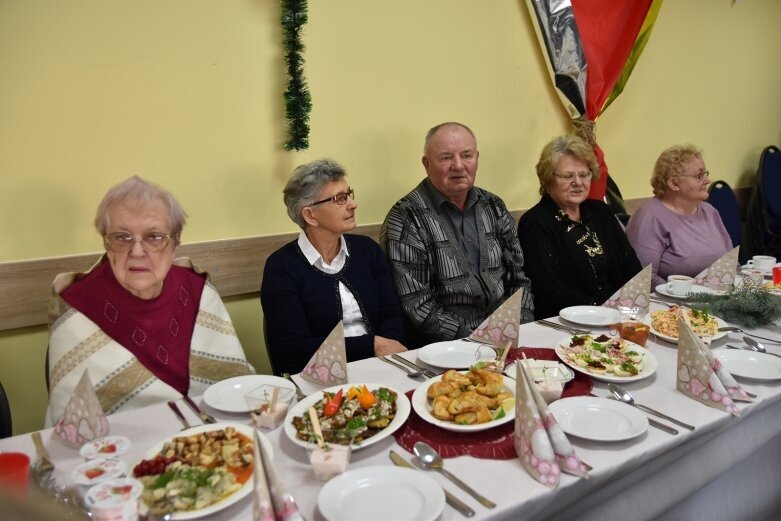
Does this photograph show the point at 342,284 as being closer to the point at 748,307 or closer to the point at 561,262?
the point at 561,262

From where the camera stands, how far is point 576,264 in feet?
8.98

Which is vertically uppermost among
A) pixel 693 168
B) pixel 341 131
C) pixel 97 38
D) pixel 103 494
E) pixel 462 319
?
pixel 97 38

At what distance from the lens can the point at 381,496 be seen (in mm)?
1037

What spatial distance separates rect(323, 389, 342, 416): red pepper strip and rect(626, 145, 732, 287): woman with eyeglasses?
2304 mm

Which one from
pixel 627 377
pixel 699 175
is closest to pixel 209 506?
pixel 627 377

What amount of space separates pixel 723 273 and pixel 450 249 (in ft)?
3.96

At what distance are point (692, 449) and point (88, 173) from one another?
7.53 feet

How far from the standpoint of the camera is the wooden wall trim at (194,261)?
6.96 feet

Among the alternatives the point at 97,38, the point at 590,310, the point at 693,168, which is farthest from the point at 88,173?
the point at 693,168

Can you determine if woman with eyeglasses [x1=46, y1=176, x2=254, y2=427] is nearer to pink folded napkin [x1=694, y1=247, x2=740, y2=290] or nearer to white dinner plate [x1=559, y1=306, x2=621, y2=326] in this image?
white dinner plate [x1=559, y1=306, x2=621, y2=326]

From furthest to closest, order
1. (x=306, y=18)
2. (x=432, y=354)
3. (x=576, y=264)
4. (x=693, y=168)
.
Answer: (x=693, y=168), (x=576, y=264), (x=306, y=18), (x=432, y=354)

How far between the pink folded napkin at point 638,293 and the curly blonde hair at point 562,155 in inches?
32.7

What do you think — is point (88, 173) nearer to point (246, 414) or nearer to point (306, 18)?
point (306, 18)

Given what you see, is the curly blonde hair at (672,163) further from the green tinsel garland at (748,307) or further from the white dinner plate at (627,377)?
the white dinner plate at (627,377)
